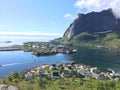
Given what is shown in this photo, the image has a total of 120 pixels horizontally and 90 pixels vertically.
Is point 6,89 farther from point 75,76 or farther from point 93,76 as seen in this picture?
point 93,76

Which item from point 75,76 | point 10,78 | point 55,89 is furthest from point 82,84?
point 10,78

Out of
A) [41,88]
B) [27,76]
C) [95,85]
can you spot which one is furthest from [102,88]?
[27,76]

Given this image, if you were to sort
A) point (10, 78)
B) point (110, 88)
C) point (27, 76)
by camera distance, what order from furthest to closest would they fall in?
point (27, 76)
point (10, 78)
point (110, 88)

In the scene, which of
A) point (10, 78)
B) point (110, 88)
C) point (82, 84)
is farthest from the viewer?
point (10, 78)

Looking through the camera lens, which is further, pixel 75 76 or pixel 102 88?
pixel 75 76

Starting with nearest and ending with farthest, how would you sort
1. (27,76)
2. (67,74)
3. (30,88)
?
(30,88)
(27,76)
(67,74)

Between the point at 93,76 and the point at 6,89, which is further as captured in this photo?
the point at 93,76

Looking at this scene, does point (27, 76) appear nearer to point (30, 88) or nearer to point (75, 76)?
point (75, 76)

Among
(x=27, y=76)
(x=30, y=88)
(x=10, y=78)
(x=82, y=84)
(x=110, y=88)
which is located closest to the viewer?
(x=30, y=88)
